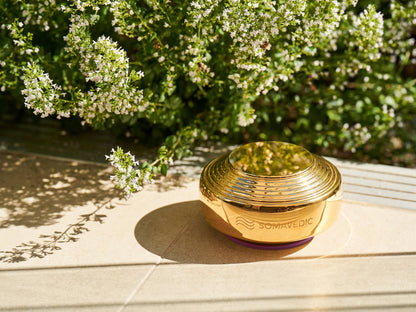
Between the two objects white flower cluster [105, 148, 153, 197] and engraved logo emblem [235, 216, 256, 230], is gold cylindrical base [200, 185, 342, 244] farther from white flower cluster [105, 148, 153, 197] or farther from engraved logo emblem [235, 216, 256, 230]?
white flower cluster [105, 148, 153, 197]

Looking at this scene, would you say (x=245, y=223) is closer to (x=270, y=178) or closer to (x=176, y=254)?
(x=270, y=178)

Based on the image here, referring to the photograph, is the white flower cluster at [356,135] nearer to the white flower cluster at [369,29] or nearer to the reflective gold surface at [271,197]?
the white flower cluster at [369,29]

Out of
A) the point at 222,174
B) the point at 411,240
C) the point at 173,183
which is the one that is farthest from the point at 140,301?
the point at 411,240

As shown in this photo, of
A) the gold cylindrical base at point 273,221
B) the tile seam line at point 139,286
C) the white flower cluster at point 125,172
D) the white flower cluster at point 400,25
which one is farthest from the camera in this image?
the white flower cluster at point 400,25

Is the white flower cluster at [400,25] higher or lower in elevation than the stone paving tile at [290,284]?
higher

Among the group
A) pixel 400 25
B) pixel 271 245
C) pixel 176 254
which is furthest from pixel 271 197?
pixel 400 25

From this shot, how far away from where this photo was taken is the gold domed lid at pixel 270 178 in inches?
82.4

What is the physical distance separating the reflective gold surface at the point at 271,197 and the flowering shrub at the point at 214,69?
0.37m

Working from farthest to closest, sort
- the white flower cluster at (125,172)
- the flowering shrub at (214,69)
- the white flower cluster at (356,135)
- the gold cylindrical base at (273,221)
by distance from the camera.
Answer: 1. the white flower cluster at (356,135)
2. the flowering shrub at (214,69)
3. the white flower cluster at (125,172)
4. the gold cylindrical base at (273,221)

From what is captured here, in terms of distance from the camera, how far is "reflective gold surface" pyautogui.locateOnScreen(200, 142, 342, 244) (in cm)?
208

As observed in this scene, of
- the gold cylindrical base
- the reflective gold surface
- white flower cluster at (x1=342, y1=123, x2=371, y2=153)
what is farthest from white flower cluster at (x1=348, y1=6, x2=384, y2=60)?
the gold cylindrical base

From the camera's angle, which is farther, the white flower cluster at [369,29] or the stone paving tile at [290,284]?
the white flower cluster at [369,29]

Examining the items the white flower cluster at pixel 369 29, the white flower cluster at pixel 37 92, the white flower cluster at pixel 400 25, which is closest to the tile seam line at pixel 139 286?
the white flower cluster at pixel 37 92

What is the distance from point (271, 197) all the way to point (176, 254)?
1.63 feet
